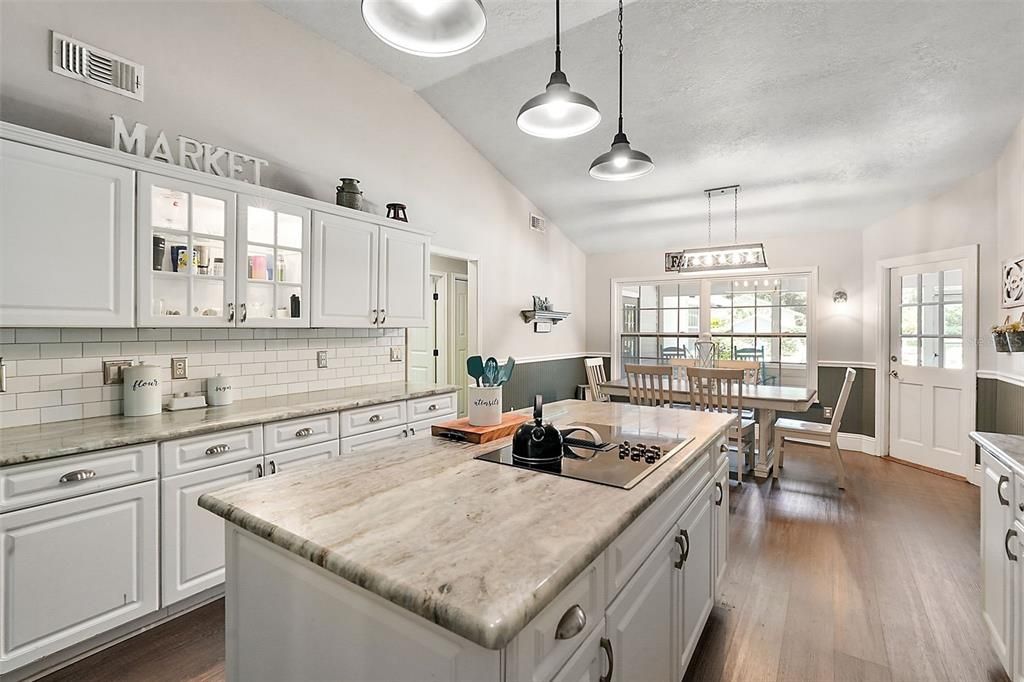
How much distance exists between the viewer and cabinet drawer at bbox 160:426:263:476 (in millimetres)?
2012

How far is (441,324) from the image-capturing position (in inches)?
215

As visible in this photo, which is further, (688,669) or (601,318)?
(601,318)

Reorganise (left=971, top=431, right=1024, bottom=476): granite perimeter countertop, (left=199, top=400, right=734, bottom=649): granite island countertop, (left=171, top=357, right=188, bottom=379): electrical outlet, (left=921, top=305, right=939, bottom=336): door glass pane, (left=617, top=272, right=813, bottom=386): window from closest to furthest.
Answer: (left=199, top=400, right=734, bottom=649): granite island countertop
(left=971, top=431, right=1024, bottom=476): granite perimeter countertop
(left=171, top=357, right=188, bottom=379): electrical outlet
(left=921, top=305, right=939, bottom=336): door glass pane
(left=617, top=272, right=813, bottom=386): window

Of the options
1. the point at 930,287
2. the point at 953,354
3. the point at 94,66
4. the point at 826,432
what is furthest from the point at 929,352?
the point at 94,66

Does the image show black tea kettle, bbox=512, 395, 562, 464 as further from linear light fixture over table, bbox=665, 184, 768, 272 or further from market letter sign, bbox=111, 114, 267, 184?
linear light fixture over table, bbox=665, 184, 768, 272

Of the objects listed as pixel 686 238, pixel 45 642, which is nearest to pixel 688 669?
pixel 45 642

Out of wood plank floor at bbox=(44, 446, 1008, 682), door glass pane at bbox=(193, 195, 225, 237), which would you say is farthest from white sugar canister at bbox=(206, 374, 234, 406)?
wood plank floor at bbox=(44, 446, 1008, 682)

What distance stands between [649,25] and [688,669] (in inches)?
134

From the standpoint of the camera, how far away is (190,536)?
82.4 inches

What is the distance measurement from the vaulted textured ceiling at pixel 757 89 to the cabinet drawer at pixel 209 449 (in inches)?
104

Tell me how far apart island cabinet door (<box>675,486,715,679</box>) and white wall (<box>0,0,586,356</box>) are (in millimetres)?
2746

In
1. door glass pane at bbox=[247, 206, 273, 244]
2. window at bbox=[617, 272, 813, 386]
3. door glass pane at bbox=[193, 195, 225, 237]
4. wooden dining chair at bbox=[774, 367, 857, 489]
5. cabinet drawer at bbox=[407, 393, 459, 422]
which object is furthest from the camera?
window at bbox=[617, 272, 813, 386]

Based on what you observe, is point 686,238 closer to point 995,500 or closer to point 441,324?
point 441,324

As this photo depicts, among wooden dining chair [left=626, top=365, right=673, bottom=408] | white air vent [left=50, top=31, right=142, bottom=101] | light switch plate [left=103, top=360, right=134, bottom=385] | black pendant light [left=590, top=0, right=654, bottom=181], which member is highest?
white air vent [left=50, top=31, right=142, bottom=101]
